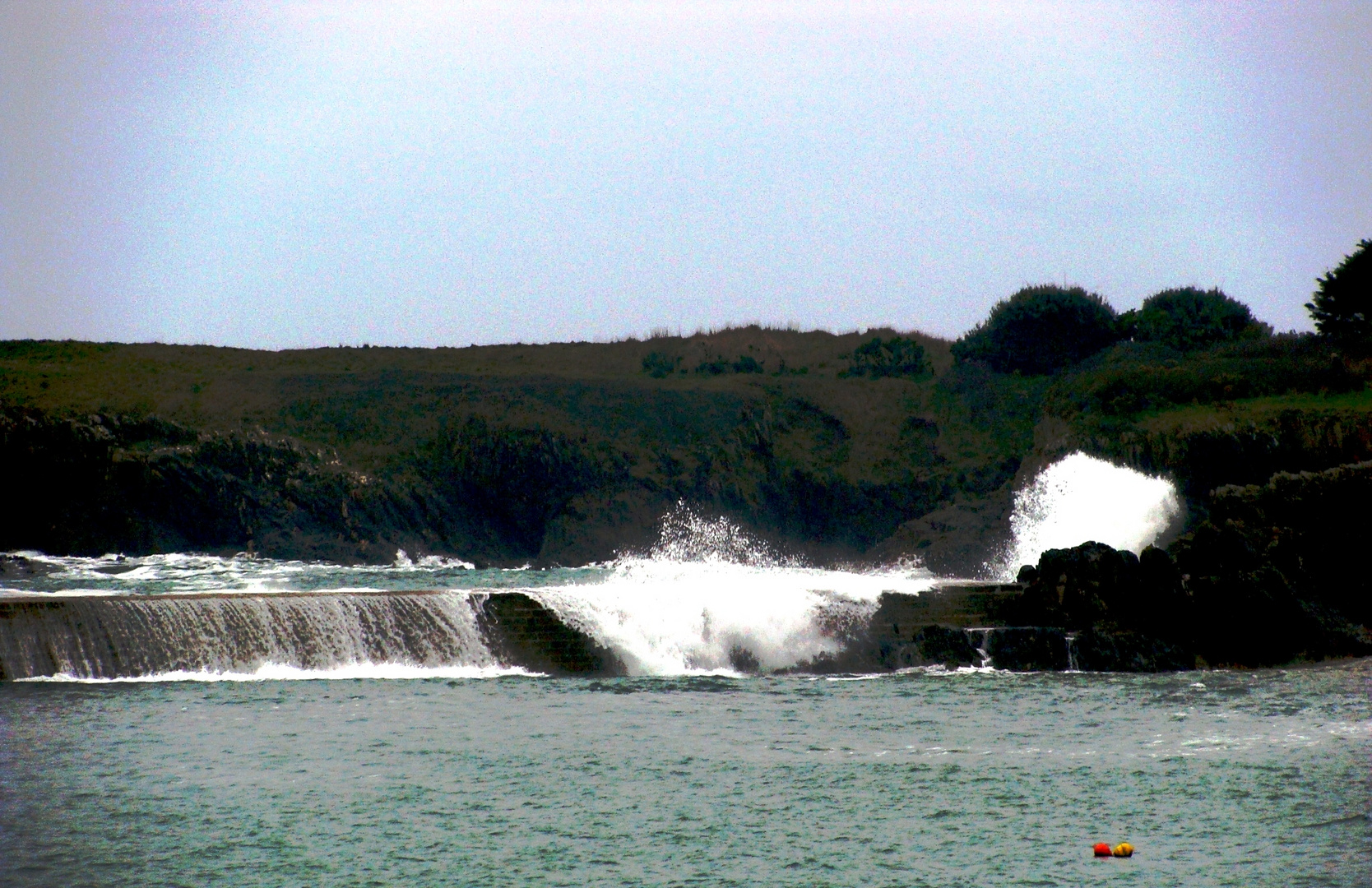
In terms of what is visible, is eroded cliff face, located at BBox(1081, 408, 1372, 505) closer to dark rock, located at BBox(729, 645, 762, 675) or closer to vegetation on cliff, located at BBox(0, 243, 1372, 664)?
vegetation on cliff, located at BBox(0, 243, 1372, 664)

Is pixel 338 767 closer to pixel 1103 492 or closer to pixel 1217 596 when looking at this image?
pixel 1217 596

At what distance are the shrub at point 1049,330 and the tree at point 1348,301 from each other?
12.9 metres

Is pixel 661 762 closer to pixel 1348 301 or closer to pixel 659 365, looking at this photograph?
pixel 1348 301

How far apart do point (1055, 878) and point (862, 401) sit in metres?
56.8

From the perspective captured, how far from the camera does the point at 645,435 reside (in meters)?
64.2

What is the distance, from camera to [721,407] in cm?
6694

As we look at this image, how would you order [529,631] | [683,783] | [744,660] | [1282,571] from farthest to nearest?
1. [1282,571]
2. [744,660]
3. [529,631]
4. [683,783]

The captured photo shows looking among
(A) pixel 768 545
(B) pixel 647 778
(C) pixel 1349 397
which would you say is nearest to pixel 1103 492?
(C) pixel 1349 397

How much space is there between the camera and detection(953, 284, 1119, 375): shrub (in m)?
65.9

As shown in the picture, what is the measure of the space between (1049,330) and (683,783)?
2048 inches

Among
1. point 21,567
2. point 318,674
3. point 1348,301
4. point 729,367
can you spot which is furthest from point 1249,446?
point 729,367

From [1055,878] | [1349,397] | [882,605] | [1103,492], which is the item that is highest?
[1349,397]

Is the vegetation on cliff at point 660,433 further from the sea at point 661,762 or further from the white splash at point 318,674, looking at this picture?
the white splash at point 318,674

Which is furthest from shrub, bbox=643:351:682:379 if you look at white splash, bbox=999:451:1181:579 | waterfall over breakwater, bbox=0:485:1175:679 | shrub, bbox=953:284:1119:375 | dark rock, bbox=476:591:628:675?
dark rock, bbox=476:591:628:675
